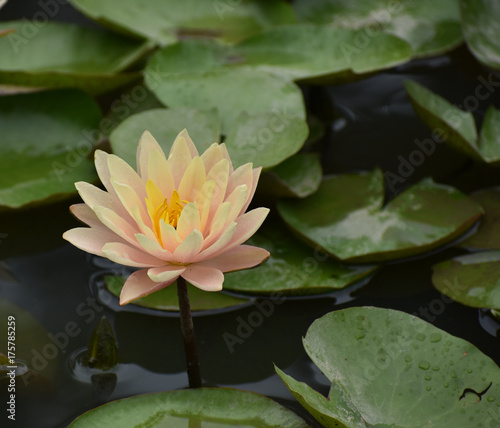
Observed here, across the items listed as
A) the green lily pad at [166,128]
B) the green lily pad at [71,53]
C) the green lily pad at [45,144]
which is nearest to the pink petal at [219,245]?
the green lily pad at [166,128]

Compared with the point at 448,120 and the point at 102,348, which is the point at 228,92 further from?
the point at 102,348

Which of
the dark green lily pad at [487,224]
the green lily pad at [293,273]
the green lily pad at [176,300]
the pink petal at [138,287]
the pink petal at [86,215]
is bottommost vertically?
the dark green lily pad at [487,224]

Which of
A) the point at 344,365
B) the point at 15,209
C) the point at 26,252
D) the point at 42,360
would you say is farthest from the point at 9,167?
the point at 344,365

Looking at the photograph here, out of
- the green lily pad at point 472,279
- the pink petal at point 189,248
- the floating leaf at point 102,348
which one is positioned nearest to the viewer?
the pink petal at point 189,248

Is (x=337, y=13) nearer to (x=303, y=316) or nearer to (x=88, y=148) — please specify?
(x=88, y=148)

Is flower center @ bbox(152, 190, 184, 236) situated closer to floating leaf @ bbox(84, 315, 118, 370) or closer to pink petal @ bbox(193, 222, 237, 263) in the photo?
pink petal @ bbox(193, 222, 237, 263)

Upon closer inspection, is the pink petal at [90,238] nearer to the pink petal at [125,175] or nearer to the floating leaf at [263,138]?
the pink petal at [125,175]
